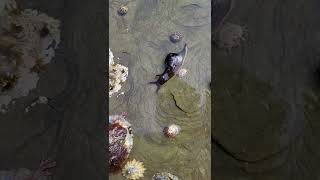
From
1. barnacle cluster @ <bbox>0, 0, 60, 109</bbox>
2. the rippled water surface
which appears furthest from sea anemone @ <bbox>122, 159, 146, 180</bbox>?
barnacle cluster @ <bbox>0, 0, 60, 109</bbox>

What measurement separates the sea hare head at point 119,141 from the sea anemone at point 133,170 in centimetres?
2

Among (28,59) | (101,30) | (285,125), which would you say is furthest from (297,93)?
(28,59)

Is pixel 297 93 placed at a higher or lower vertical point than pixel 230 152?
higher

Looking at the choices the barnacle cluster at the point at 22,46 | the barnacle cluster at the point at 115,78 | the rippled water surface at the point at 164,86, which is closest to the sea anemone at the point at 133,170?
the rippled water surface at the point at 164,86

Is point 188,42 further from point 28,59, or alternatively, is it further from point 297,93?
point 28,59

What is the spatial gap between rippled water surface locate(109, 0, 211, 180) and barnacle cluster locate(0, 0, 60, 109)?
0.56ft

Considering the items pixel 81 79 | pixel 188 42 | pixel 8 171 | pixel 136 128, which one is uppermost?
pixel 188 42

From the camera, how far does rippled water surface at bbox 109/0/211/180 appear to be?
99cm

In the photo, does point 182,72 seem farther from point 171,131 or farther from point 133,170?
point 133,170

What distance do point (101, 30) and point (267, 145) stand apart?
1.76 feet

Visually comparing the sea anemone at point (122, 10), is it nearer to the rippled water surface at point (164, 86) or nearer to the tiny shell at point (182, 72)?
the rippled water surface at point (164, 86)

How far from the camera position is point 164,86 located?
39.3 inches

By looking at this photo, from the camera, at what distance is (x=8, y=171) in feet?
3.19

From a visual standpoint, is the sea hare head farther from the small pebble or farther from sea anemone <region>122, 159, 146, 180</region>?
the small pebble
